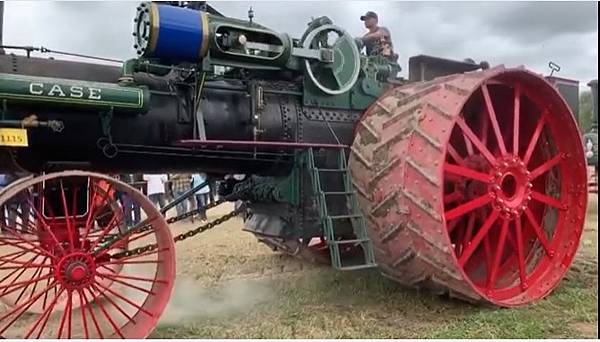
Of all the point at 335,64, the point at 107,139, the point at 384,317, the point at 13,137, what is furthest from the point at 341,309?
the point at 13,137

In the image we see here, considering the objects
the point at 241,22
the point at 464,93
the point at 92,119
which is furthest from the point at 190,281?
the point at 464,93

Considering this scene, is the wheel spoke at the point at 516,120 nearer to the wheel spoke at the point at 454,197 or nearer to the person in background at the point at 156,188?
the wheel spoke at the point at 454,197

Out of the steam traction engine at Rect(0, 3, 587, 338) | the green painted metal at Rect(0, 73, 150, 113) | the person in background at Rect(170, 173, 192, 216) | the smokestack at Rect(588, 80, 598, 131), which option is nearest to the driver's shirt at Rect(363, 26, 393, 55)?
the steam traction engine at Rect(0, 3, 587, 338)

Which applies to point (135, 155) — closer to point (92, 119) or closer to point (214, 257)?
point (92, 119)

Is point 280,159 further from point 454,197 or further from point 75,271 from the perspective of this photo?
point 75,271

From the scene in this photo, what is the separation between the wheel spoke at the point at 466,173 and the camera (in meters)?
3.99

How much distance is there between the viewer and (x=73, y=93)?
340 cm

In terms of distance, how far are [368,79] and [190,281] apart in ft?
7.86

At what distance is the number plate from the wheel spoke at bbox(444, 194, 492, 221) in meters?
2.56

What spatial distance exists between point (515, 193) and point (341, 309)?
1472 mm

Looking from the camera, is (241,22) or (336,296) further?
(336,296)

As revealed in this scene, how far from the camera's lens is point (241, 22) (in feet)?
12.7

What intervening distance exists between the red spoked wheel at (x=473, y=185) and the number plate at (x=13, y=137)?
207cm

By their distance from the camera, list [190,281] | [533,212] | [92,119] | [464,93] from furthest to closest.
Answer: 1. [190,281]
2. [533,212]
3. [464,93]
4. [92,119]
